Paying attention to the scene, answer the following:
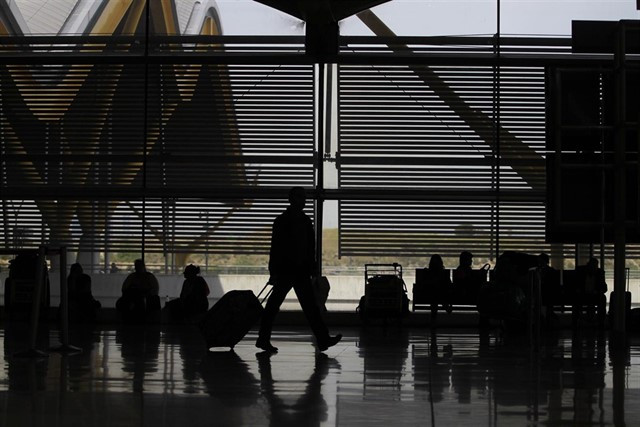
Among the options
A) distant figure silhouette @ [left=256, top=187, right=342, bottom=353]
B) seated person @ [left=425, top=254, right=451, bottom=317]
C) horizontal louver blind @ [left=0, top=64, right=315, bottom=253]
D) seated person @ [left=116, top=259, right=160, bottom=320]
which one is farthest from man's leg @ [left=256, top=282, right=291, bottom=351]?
horizontal louver blind @ [left=0, top=64, right=315, bottom=253]

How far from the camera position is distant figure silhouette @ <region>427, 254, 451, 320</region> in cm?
1387

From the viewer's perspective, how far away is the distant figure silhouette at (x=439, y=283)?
13.9m

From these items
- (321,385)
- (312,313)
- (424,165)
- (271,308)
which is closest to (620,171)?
(312,313)

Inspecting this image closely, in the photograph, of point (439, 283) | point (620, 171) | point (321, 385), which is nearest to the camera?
point (321, 385)

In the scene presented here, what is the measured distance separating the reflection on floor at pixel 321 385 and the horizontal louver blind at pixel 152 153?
428 centimetres

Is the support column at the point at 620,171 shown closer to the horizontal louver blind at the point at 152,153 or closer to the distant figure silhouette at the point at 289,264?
the distant figure silhouette at the point at 289,264

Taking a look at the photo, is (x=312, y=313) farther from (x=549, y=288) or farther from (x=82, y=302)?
(x=82, y=302)

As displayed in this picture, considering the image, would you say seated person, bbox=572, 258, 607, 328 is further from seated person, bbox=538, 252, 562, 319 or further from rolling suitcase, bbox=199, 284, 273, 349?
rolling suitcase, bbox=199, 284, 273, 349

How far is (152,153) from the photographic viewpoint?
1491 cm

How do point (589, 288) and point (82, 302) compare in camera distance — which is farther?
point (82, 302)

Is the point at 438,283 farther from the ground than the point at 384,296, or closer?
farther from the ground

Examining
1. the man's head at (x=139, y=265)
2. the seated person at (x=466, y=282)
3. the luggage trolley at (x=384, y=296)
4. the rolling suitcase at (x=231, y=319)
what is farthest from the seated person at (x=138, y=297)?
the rolling suitcase at (x=231, y=319)

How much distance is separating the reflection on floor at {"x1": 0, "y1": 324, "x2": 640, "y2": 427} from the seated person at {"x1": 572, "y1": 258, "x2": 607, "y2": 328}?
9.82 ft

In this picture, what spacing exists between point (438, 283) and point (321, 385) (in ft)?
24.5
